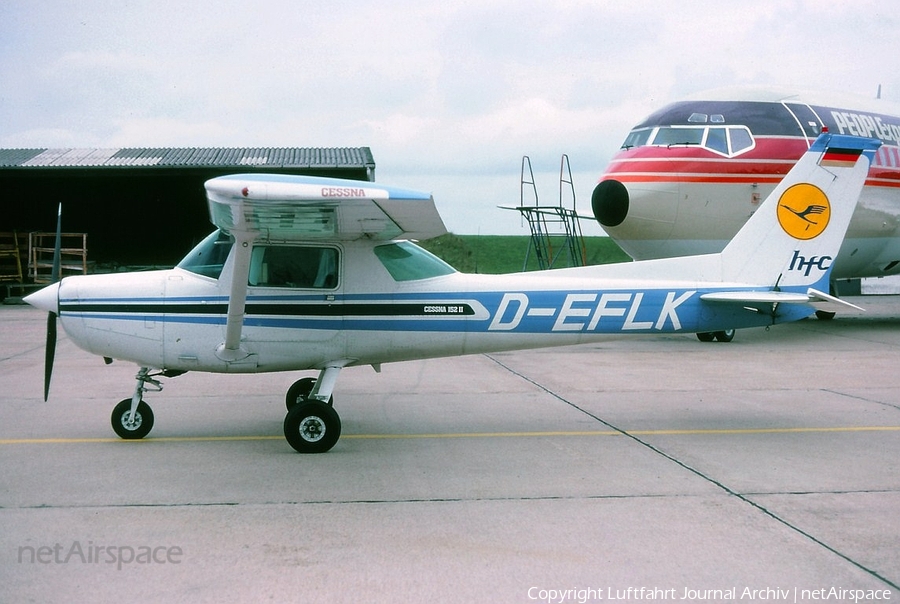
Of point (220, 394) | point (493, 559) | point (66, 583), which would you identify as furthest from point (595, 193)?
point (66, 583)

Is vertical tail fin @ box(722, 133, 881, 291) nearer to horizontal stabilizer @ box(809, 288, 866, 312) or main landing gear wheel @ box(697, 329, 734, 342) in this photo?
horizontal stabilizer @ box(809, 288, 866, 312)

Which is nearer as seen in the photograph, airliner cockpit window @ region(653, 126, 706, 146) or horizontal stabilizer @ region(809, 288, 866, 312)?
horizontal stabilizer @ region(809, 288, 866, 312)

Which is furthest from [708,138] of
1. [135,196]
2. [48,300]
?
[135,196]

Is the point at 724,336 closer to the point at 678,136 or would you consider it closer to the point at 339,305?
the point at 678,136

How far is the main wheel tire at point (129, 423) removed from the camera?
717cm

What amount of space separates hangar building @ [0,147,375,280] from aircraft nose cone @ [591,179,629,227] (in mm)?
12307

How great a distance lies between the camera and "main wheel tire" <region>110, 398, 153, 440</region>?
23.5ft

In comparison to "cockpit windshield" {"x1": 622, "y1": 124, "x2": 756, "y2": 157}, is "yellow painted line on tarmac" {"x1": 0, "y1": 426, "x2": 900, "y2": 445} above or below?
below

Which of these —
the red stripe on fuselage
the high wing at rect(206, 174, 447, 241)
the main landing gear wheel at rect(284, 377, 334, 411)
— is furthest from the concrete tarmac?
the red stripe on fuselage

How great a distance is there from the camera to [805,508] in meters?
5.31

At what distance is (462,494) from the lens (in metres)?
5.64

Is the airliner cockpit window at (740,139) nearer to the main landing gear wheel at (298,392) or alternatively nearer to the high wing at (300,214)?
the high wing at (300,214)

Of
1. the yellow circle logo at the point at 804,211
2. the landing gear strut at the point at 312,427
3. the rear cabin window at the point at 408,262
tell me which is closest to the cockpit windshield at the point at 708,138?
the yellow circle logo at the point at 804,211

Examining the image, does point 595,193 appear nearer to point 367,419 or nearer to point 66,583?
point 367,419
